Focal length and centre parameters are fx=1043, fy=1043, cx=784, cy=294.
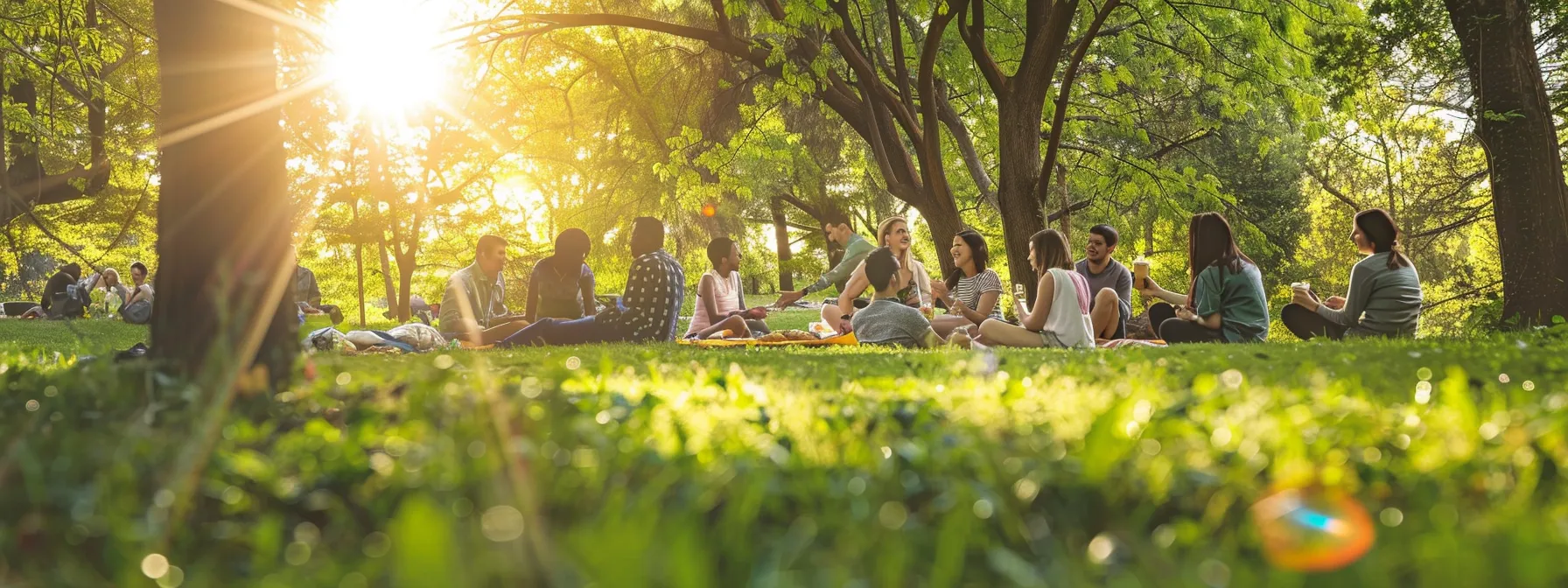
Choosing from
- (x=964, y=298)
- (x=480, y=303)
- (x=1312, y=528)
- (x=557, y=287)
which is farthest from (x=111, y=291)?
(x=1312, y=528)

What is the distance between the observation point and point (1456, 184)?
60.2 ft

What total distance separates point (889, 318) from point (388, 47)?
5.46 meters

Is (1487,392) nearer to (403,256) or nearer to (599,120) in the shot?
Answer: (599,120)

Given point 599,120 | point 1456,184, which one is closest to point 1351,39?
point 1456,184

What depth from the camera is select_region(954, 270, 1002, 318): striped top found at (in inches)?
463

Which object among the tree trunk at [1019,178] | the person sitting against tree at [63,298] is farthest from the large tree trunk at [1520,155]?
the person sitting against tree at [63,298]

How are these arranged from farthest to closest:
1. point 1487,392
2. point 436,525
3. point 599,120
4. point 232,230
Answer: point 599,120
point 232,230
point 1487,392
point 436,525

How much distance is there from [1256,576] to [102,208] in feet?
94.9

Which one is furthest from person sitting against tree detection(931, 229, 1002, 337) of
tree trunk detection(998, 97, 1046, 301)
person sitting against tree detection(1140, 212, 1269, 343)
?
person sitting against tree detection(1140, 212, 1269, 343)

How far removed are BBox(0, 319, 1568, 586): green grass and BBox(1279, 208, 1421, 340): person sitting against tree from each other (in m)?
6.59

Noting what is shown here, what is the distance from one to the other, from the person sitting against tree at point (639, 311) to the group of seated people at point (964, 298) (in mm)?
14

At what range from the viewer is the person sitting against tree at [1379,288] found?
9.71 m

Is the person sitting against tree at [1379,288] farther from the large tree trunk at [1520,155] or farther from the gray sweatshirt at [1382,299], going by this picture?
the large tree trunk at [1520,155]

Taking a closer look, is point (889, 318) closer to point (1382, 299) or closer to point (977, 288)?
point (977, 288)
